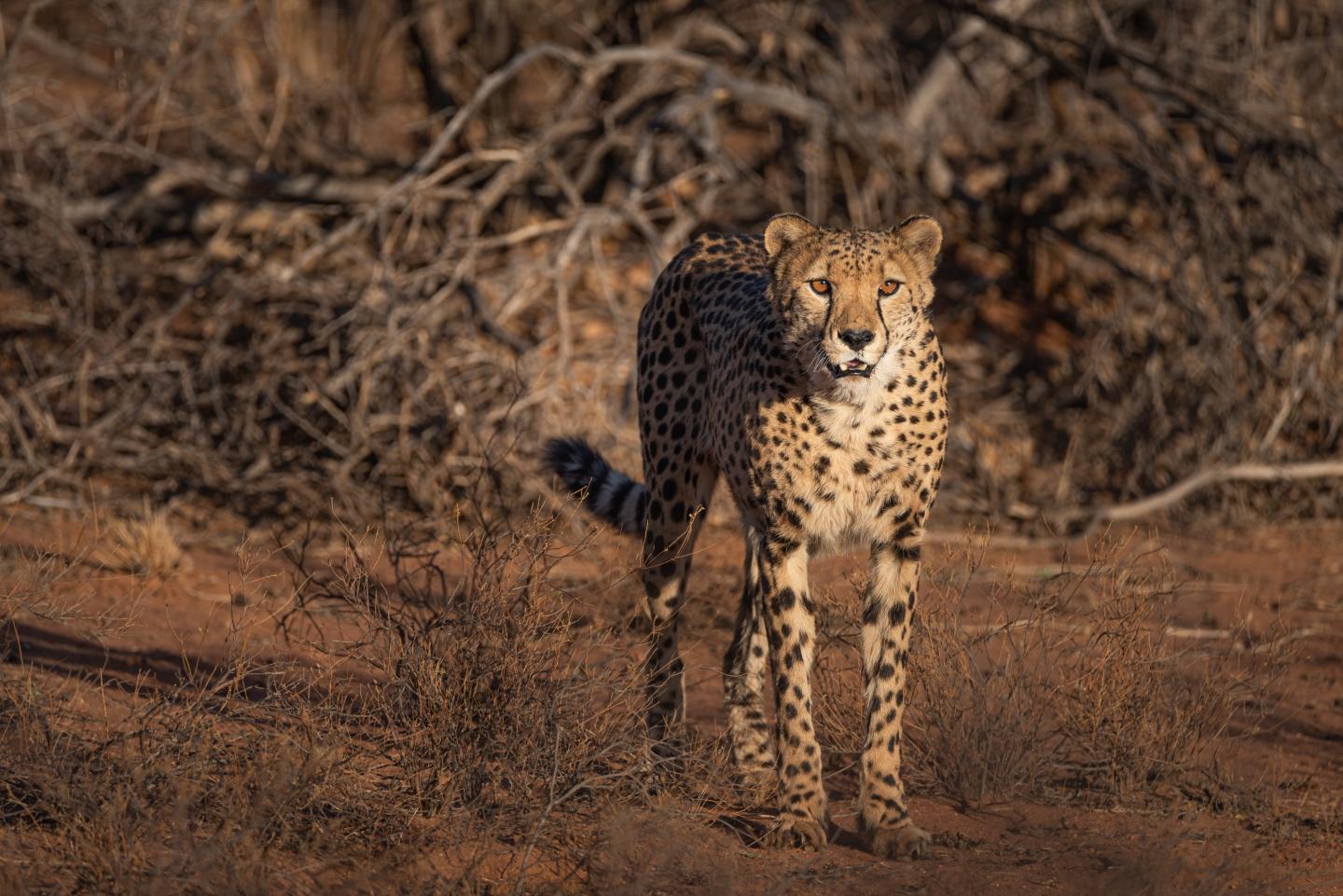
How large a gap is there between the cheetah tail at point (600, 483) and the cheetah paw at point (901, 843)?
1.27 meters

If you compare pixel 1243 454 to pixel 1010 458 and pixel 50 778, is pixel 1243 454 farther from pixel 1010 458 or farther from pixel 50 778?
pixel 50 778

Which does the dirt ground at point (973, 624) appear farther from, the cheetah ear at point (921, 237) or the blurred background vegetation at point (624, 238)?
the cheetah ear at point (921, 237)

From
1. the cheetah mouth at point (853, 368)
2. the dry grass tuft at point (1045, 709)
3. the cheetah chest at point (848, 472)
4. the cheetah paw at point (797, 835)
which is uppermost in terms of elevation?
the cheetah mouth at point (853, 368)

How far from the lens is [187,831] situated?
9.57 ft

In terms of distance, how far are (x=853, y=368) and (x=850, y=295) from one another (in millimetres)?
186

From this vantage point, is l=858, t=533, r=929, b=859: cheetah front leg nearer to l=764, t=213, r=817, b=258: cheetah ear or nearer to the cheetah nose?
the cheetah nose

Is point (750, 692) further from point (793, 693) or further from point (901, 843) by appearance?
point (901, 843)

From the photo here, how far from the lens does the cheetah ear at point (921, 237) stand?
3729mm

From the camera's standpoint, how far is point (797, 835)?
3.58 metres

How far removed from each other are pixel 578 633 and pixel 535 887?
0.68 m

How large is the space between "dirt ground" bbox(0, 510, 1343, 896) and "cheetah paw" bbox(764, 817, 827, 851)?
26 millimetres

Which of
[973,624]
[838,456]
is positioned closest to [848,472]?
[838,456]

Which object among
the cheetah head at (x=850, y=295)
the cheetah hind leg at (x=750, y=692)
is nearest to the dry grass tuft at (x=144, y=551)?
the cheetah hind leg at (x=750, y=692)

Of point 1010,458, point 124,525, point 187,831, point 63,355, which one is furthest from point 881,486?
point 63,355
